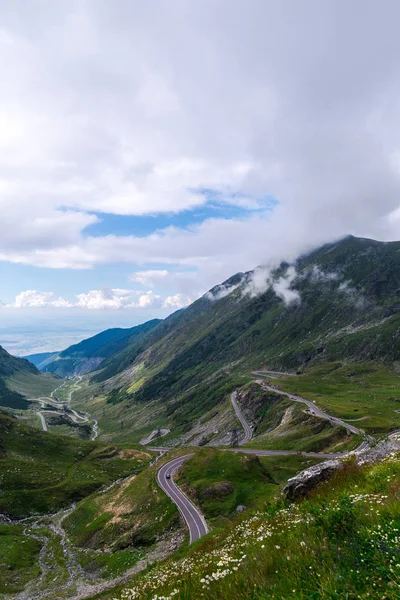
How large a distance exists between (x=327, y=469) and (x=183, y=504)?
214 ft

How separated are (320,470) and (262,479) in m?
70.3

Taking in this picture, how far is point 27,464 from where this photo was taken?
139250mm

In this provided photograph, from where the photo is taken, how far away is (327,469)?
904 inches

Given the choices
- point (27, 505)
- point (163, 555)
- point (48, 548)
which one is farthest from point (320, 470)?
point (27, 505)

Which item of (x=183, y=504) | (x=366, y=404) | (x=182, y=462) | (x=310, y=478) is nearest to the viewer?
(x=310, y=478)

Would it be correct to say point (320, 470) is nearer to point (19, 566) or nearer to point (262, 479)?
point (262, 479)

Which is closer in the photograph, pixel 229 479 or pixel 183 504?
pixel 183 504

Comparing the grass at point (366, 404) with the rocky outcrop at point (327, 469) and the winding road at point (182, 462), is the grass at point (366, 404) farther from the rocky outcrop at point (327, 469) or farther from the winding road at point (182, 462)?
the rocky outcrop at point (327, 469)

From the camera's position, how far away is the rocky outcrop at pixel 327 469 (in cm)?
1888

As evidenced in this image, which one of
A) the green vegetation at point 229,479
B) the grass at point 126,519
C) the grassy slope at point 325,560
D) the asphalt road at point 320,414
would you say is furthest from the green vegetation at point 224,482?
the grassy slope at point 325,560

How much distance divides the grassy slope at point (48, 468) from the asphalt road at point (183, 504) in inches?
1759

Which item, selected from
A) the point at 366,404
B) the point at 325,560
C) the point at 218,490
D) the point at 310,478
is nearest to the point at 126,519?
the point at 218,490

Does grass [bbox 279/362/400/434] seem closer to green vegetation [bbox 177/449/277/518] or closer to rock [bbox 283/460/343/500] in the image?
green vegetation [bbox 177/449/277/518]

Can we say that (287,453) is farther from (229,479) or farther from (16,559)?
(16,559)
